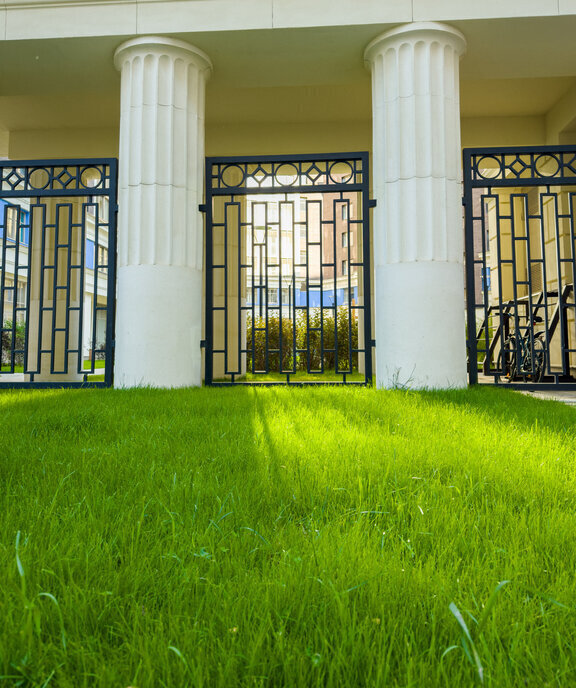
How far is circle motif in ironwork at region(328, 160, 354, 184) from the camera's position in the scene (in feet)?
17.5

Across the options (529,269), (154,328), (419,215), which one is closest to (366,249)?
(419,215)

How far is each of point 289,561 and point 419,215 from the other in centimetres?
431

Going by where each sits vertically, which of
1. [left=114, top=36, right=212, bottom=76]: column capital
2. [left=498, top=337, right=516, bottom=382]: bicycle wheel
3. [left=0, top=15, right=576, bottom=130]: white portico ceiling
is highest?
[left=0, top=15, right=576, bottom=130]: white portico ceiling

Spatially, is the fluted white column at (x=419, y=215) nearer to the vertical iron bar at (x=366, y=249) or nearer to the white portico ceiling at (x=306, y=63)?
the vertical iron bar at (x=366, y=249)

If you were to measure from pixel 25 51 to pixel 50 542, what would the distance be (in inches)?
228

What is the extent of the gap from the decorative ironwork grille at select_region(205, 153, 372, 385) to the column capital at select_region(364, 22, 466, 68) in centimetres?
106

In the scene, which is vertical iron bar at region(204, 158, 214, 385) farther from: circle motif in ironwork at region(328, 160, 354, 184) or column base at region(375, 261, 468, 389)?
column base at region(375, 261, 468, 389)

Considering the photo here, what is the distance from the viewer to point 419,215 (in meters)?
4.83

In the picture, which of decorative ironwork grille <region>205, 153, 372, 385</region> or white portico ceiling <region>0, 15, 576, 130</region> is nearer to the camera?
white portico ceiling <region>0, 15, 576, 130</region>

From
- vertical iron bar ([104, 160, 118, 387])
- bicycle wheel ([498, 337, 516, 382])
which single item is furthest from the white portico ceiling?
bicycle wheel ([498, 337, 516, 382])

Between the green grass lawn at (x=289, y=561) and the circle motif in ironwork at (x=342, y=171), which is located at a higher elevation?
the circle motif in ironwork at (x=342, y=171)

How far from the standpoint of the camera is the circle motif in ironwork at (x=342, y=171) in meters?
5.33

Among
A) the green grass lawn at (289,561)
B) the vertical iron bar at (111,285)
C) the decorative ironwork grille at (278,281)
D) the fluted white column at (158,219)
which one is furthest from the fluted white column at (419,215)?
the vertical iron bar at (111,285)

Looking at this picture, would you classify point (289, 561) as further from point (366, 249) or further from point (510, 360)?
point (510, 360)
